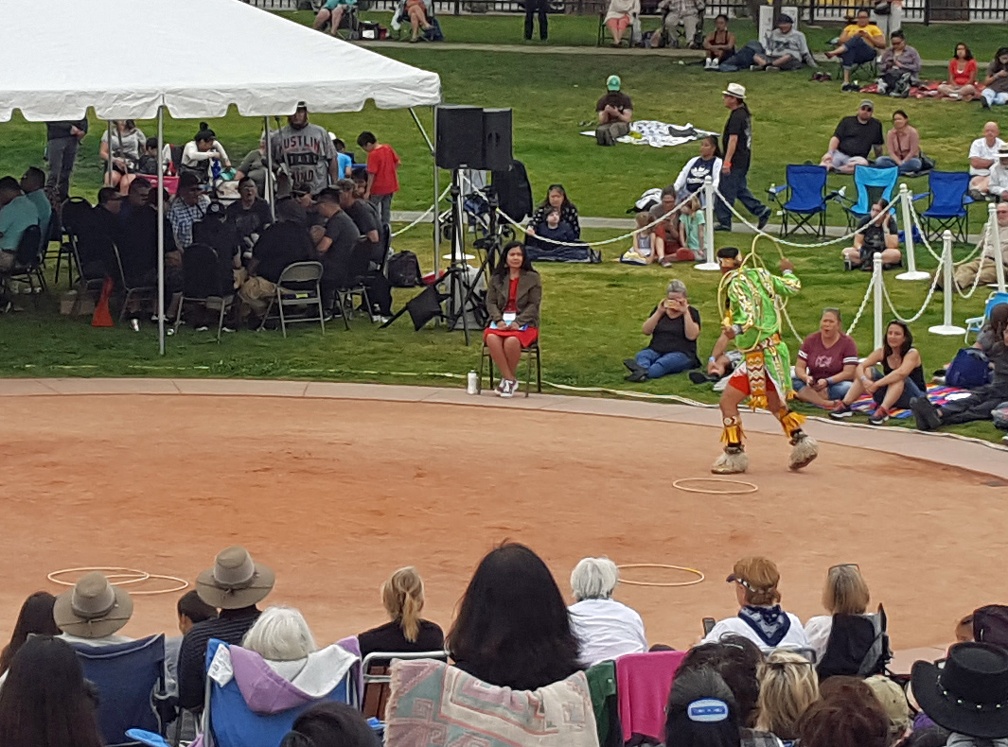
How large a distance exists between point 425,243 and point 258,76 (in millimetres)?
6823

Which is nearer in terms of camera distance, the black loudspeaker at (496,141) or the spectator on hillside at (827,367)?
the spectator on hillside at (827,367)

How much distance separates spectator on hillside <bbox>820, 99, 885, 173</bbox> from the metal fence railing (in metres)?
14.6

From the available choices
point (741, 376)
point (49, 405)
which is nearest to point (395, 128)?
point (49, 405)

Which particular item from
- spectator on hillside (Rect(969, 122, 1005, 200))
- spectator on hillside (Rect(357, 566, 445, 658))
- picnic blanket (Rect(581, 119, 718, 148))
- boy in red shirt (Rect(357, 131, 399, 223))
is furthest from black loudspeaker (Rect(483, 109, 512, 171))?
picnic blanket (Rect(581, 119, 718, 148))

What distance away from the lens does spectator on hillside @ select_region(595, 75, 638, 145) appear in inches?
1238

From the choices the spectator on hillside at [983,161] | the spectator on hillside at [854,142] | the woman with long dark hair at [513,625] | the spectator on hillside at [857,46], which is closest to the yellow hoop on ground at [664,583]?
the woman with long dark hair at [513,625]

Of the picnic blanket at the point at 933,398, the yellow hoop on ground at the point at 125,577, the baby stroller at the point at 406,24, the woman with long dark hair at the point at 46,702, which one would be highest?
the baby stroller at the point at 406,24

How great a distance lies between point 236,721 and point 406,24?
3455 cm

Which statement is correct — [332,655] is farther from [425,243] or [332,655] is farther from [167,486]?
[425,243]

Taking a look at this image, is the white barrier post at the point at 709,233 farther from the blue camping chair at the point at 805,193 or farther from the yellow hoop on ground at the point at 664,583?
the yellow hoop on ground at the point at 664,583

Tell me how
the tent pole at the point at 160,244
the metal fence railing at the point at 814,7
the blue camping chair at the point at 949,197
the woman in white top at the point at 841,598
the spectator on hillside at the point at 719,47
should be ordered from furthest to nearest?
1. the metal fence railing at the point at 814,7
2. the spectator on hillside at the point at 719,47
3. the blue camping chair at the point at 949,197
4. the tent pole at the point at 160,244
5. the woman in white top at the point at 841,598

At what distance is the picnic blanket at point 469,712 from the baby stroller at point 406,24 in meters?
34.3

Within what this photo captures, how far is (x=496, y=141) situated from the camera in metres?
19.2

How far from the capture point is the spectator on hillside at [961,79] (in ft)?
109
